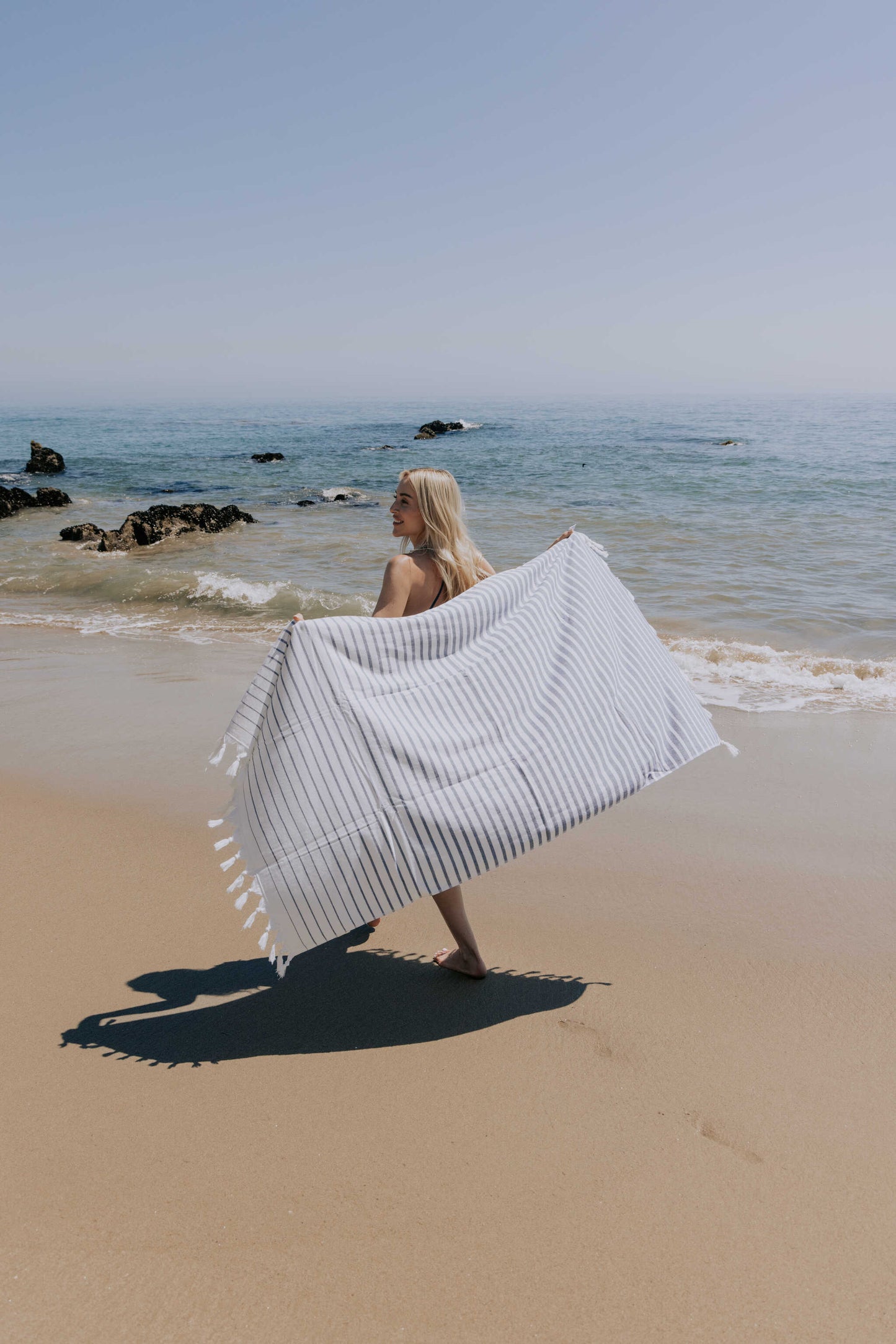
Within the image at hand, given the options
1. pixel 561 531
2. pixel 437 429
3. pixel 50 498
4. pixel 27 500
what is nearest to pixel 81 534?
pixel 27 500

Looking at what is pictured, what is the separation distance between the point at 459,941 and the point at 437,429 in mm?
37989

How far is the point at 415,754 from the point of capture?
2.64 m

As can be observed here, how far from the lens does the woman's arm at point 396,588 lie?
3.13 m

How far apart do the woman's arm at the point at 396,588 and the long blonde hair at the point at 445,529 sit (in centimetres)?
9

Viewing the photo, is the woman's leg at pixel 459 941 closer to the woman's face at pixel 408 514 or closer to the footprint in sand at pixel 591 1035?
the footprint in sand at pixel 591 1035

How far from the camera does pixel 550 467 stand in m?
24.7

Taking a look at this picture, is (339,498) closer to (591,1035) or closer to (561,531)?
(561,531)

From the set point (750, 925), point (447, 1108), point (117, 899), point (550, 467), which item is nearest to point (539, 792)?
point (447, 1108)

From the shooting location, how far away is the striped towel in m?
2.56

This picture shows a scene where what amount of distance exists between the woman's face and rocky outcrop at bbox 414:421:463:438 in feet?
117

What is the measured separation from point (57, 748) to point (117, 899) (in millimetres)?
1884

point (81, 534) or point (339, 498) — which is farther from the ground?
point (339, 498)

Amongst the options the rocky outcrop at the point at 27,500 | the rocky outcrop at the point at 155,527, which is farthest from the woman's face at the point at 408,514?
the rocky outcrop at the point at 27,500

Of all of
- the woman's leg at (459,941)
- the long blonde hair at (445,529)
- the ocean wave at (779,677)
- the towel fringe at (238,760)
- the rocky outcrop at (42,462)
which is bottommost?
the woman's leg at (459,941)
